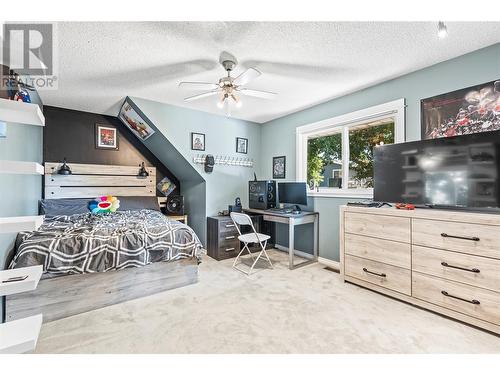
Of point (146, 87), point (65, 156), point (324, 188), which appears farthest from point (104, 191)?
point (324, 188)

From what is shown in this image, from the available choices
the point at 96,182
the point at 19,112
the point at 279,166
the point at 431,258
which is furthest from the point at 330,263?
the point at 96,182

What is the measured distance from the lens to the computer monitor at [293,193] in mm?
3602

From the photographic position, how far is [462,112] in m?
2.24

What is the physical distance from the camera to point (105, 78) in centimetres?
269

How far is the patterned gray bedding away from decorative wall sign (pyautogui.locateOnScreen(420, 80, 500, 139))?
2.82 metres

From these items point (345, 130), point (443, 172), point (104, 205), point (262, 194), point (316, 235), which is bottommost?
point (316, 235)

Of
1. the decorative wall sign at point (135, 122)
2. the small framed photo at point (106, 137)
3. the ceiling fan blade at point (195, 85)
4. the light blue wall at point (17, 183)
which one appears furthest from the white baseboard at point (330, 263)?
the small framed photo at point (106, 137)

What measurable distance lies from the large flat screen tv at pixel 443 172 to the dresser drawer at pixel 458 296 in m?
0.67

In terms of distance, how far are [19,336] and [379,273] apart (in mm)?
2737

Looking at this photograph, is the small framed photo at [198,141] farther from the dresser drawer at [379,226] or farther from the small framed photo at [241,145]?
the dresser drawer at [379,226]

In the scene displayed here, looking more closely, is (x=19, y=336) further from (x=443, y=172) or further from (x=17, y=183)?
(x=443, y=172)

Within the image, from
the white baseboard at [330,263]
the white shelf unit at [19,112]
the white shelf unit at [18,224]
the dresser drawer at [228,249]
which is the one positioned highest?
the white shelf unit at [19,112]

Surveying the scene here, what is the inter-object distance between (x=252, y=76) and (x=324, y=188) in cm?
212

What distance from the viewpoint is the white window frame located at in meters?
2.73
